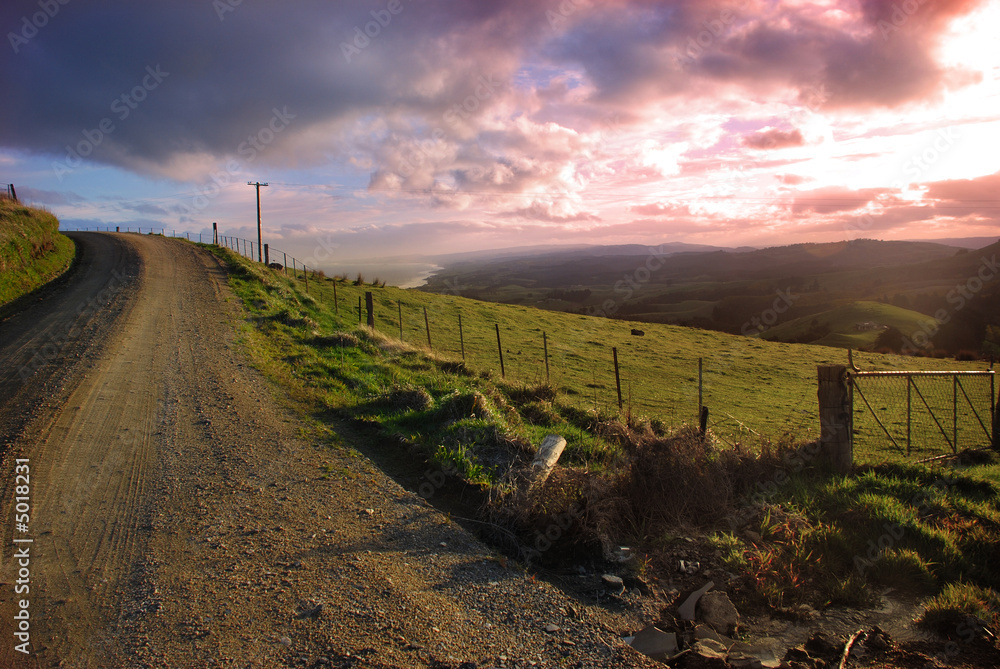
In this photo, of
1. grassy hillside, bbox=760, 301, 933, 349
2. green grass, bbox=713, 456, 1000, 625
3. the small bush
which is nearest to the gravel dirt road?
green grass, bbox=713, 456, 1000, 625

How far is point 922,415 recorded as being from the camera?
750 inches

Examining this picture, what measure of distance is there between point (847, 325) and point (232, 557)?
287 feet

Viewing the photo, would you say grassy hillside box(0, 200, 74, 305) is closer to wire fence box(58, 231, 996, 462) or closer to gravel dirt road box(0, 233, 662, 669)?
wire fence box(58, 231, 996, 462)

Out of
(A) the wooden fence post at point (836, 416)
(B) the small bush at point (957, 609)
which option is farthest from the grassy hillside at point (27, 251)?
(B) the small bush at point (957, 609)

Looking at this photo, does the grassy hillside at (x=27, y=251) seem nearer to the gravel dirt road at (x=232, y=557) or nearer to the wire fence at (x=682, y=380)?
the wire fence at (x=682, y=380)

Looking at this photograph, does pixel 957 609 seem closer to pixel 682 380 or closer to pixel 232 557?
pixel 232 557

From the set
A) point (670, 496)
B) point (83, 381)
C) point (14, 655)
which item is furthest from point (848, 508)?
point (83, 381)

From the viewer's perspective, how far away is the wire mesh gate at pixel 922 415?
1052cm

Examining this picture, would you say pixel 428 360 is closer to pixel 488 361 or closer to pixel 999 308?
pixel 488 361

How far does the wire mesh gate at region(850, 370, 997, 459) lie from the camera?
1052 centimetres

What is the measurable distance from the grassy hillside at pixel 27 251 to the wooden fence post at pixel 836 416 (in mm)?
24484

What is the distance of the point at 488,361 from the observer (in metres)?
22.2

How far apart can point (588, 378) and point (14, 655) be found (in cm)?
1938

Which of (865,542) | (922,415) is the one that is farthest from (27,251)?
(922,415)
